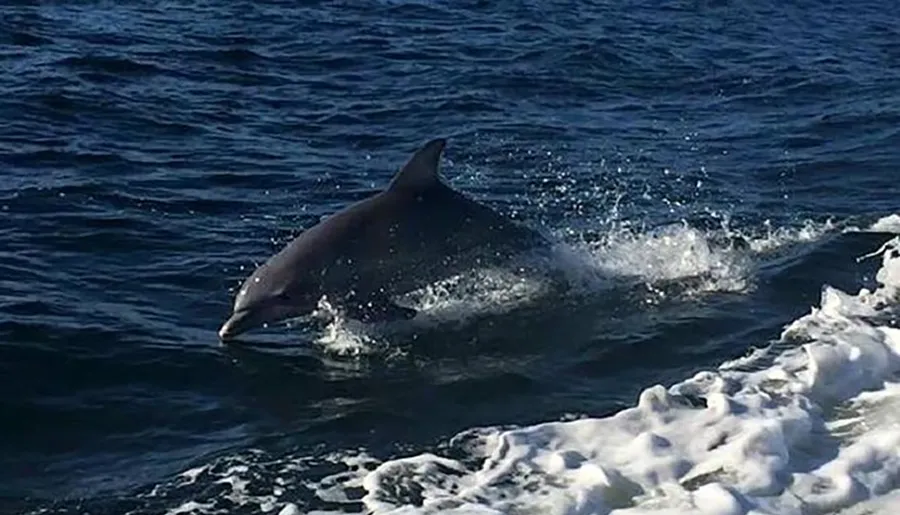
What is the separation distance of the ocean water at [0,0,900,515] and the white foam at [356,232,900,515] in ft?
0.07

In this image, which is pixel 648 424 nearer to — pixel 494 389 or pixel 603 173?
pixel 494 389

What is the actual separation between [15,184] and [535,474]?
298 inches

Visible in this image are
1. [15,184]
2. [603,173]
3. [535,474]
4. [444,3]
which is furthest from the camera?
[444,3]

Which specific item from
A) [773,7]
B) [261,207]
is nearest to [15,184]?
[261,207]

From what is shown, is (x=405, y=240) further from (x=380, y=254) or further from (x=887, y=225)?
(x=887, y=225)

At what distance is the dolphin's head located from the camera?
10.7 m

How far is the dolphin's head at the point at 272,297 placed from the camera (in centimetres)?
1066

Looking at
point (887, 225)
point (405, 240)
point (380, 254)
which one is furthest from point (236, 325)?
point (887, 225)

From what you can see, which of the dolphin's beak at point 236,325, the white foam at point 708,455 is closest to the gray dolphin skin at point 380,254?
the dolphin's beak at point 236,325

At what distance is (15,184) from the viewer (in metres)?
14.0

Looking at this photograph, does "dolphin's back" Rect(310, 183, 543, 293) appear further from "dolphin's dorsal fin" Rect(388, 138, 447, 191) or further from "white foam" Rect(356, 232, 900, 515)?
"white foam" Rect(356, 232, 900, 515)

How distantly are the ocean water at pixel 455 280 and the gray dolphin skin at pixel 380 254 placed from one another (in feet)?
0.66

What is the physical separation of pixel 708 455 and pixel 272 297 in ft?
12.1

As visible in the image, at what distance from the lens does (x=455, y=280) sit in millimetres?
11758
